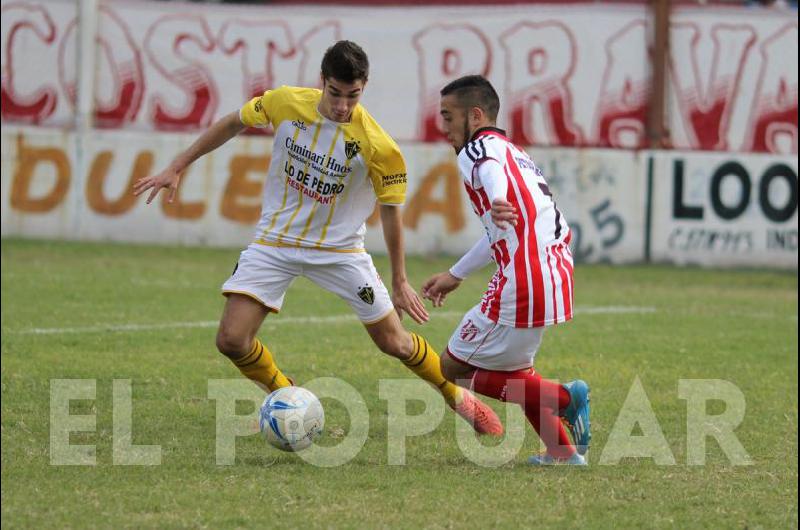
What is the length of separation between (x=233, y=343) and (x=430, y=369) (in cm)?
101

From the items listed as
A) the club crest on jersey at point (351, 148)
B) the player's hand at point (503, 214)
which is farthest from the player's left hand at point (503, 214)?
the club crest on jersey at point (351, 148)

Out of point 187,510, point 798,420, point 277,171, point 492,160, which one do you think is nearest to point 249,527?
point 187,510

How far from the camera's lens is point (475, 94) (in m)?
5.97

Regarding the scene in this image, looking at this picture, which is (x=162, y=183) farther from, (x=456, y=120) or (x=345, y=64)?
(x=456, y=120)

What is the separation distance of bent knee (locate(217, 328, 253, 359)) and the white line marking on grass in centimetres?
315

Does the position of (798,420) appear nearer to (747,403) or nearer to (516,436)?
(747,403)

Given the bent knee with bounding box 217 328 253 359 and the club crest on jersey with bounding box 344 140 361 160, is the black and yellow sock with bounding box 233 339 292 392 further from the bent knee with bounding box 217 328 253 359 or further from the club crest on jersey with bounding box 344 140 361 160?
the club crest on jersey with bounding box 344 140 361 160

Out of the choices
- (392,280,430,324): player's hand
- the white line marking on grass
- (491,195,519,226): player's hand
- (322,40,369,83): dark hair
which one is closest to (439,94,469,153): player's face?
(322,40,369,83): dark hair

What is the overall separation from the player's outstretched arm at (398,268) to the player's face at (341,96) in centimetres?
47

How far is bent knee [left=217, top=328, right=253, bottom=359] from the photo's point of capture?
21.2 ft

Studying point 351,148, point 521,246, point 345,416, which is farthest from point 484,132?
point 345,416

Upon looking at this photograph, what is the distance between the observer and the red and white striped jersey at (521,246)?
575 centimetres

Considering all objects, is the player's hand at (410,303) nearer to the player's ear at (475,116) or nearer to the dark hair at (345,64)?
the player's ear at (475,116)

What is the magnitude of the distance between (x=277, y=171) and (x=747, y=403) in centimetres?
298
